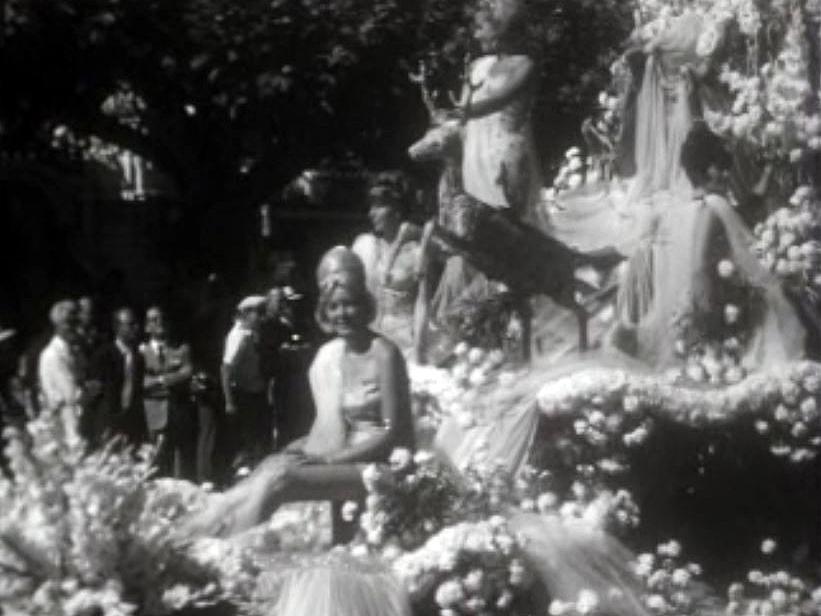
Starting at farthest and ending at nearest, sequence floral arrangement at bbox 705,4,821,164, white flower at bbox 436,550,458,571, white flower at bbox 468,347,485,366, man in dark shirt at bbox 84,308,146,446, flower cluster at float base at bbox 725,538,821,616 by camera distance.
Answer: floral arrangement at bbox 705,4,821,164 → white flower at bbox 468,347,485,366 → flower cluster at float base at bbox 725,538,821,616 → man in dark shirt at bbox 84,308,146,446 → white flower at bbox 436,550,458,571

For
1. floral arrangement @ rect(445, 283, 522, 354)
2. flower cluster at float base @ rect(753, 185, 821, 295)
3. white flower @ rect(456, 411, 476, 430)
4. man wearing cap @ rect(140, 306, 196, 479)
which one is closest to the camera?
man wearing cap @ rect(140, 306, 196, 479)

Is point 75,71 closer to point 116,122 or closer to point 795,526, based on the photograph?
point 116,122

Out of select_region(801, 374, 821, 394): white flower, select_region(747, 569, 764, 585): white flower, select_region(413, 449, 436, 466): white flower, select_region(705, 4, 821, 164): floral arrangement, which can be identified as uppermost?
select_region(705, 4, 821, 164): floral arrangement

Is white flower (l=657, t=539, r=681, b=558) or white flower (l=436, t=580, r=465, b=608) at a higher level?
white flower (l=436, t=580, r=465, b=608)

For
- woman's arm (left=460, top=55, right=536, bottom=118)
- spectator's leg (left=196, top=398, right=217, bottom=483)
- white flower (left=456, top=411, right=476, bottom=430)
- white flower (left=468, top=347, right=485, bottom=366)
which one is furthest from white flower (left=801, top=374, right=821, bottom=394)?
spectator's leg (left=196, top=398, right=217, bottom=483)

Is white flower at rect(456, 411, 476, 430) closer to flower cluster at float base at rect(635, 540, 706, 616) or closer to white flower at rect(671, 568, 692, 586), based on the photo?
flower cluster at float base at rect(635, 540, 706, 616)

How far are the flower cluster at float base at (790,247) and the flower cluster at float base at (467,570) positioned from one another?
2204 mm

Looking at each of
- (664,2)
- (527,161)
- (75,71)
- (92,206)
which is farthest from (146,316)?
(664,2)

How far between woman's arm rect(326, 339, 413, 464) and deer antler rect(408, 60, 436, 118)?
1733 mm

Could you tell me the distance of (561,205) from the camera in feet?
28.0

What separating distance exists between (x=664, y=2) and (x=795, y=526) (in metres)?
2.28

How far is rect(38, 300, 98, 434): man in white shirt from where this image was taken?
20.9 ft

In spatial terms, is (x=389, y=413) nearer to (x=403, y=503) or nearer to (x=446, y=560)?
(x=403, y=503)

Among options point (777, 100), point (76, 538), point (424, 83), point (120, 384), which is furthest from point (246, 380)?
point (777, 100)
